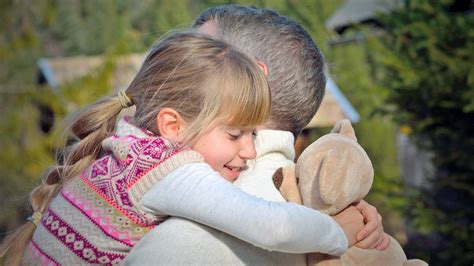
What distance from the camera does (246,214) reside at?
177cm

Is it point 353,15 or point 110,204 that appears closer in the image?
point 110,204

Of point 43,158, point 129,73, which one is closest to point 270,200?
point 43,158

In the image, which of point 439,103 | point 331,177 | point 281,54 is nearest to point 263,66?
point 281,54

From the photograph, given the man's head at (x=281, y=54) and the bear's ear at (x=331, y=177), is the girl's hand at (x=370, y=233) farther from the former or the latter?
the man's head at (x=281, y=54)

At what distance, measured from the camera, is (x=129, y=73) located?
1195 centimetres

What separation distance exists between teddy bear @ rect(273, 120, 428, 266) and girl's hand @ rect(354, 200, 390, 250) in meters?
0.01

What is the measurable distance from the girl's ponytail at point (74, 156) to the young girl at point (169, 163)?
5 centimetres

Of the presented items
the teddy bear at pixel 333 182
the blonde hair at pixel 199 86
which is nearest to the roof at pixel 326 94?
the blonde hair at pixel 199 86

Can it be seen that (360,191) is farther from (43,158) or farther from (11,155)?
(11,155)

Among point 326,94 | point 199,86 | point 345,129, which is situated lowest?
point 326,94

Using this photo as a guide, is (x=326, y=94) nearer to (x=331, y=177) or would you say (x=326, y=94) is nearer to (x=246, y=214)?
(x=331, y=177)

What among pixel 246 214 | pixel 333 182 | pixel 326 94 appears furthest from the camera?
pixel 326 94

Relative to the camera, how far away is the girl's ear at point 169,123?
204 centimetres

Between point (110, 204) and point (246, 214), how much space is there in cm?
41
